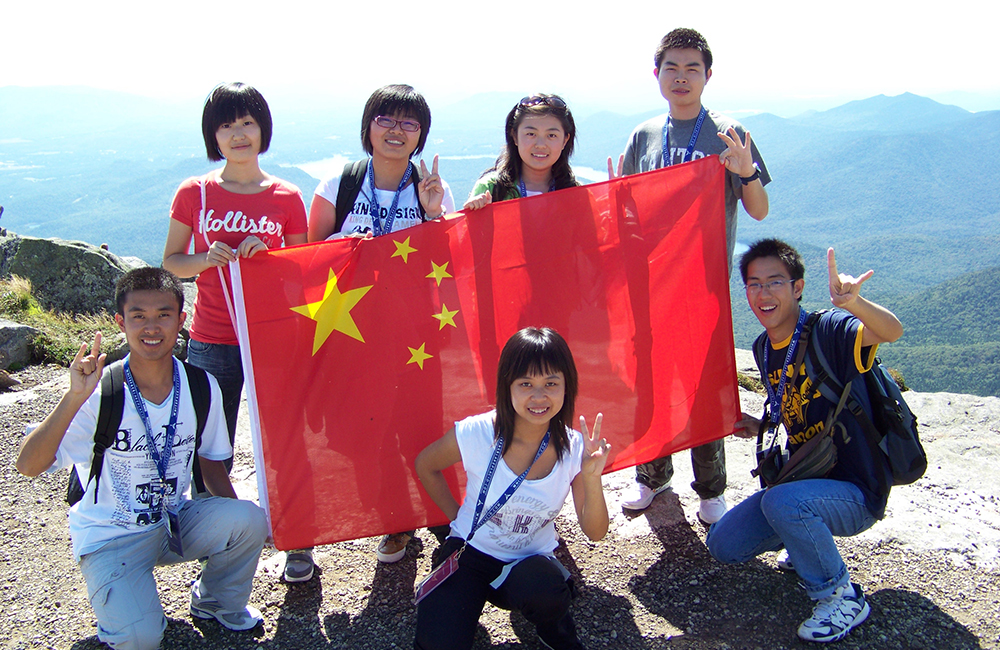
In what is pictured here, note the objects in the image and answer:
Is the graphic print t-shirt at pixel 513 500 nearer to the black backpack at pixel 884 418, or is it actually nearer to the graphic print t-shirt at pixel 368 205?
the black backpack at pixel 884 418

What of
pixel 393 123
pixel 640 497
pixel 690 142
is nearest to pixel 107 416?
pixel 393 123

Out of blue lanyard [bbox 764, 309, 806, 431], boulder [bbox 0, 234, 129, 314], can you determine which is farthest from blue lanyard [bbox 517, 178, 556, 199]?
boulder [bbox 0, 234, 129, 314]

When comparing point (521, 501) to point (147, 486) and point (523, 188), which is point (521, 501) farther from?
point (523, 188)

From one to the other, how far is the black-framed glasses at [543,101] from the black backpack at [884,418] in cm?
236

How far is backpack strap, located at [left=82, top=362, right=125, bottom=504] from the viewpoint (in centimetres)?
366

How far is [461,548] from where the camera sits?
3.74 m

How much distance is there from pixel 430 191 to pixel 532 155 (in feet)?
2.53

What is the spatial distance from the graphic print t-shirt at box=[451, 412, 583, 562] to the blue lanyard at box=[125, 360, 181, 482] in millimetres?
1703

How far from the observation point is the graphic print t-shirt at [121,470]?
3658mm

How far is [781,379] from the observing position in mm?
4094

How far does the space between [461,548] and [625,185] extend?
112 inches

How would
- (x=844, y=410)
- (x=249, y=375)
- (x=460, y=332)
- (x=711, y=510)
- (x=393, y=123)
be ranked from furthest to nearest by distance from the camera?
(x=711, y=510), (x=460, y=332), (x=393, y=123), (x=249, y=375), (x=844, y=410)

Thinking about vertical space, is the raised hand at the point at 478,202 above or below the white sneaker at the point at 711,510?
above

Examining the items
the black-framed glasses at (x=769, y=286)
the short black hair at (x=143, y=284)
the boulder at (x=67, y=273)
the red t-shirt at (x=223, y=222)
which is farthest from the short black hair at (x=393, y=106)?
the boulder at (x=67, y=273)
